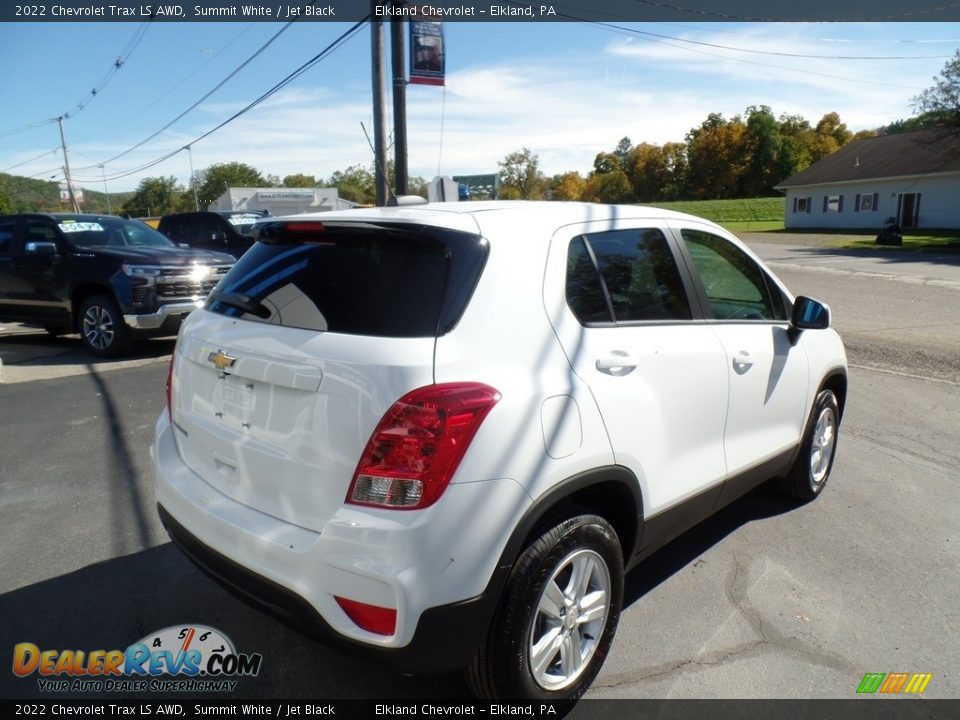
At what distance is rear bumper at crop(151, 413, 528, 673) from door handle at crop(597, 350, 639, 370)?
651 millimetres

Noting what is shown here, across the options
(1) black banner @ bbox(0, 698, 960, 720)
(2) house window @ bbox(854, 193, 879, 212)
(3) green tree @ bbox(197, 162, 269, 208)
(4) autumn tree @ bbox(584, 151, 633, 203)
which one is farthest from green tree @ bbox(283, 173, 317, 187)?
(1) black banner @ bbox(0, 698, 960, 720)

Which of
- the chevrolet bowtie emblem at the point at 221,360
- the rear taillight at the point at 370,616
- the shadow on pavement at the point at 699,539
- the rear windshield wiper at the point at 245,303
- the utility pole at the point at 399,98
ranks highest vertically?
the utility pole at the point at 399,98

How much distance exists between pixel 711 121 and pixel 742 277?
96.5 m

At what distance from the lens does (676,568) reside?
369cm

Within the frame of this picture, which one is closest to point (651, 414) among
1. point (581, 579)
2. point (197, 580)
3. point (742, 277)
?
point (581, 579)

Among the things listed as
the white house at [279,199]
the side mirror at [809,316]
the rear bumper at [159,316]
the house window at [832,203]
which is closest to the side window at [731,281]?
the side mirror at [809,316]

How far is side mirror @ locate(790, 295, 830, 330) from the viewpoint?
3.83 meters

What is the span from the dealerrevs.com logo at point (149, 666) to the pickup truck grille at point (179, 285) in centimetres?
665

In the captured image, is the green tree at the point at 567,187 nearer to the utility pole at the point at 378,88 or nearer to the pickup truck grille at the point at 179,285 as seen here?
the utility pole at the point at 378,88

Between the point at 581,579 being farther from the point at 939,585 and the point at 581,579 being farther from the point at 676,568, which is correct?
the point at 939,585

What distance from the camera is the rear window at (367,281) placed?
2365 mm

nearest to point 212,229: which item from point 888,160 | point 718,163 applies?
point 888,160

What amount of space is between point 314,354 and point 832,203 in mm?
52060

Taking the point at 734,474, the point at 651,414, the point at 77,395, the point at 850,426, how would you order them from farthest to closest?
the point at 77,395, the point at 850,426, the point at 734,474, the point at 651,414
